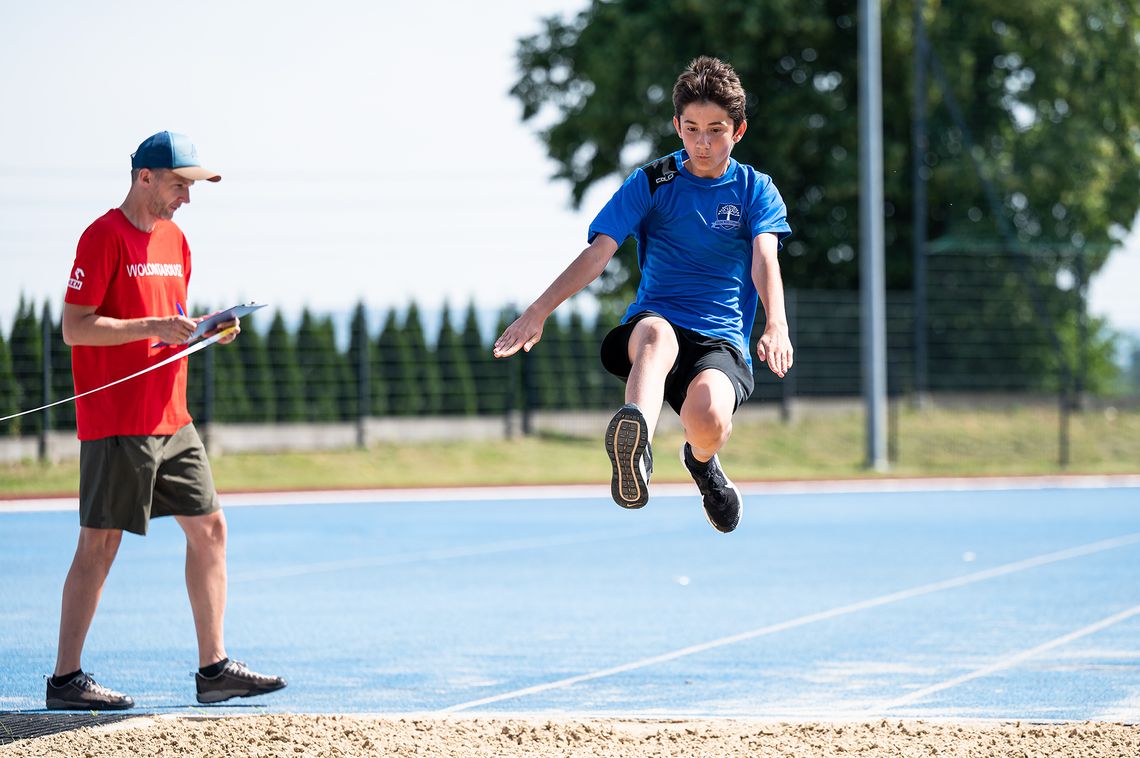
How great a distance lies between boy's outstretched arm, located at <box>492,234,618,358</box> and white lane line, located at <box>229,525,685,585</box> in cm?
721

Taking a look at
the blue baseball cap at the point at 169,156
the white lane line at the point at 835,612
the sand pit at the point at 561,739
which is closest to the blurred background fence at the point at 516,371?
the white lane line at the point at 835,612

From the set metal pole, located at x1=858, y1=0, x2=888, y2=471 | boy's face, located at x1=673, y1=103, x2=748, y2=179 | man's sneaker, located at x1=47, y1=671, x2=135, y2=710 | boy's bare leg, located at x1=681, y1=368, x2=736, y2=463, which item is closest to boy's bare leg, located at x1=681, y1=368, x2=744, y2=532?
boy's bare leg, located at x1=681, y1=368, x2=736, y2=463

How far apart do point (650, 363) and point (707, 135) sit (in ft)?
3.32

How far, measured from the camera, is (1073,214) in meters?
35.0

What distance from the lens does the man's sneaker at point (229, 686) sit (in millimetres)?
6887

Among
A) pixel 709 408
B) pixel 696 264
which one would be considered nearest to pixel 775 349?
pixel 709 408

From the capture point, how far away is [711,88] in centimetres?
629

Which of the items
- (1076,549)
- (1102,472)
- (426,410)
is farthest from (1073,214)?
(1076,549)

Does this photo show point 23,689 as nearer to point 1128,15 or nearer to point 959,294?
point 959,294

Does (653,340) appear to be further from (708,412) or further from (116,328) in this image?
(116,328)

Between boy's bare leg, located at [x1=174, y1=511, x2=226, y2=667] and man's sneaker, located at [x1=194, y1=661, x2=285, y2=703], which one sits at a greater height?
boy's bare leg, located at [x1=174, y1=511, x2=226, y2=667]

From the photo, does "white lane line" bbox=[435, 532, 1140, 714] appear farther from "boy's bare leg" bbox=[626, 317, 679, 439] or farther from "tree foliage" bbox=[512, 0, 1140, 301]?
"tree foliage" bbox=[512, 0, 1140, 301]

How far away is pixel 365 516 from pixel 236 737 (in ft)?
42.6

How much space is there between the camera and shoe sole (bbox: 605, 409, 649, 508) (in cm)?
591
